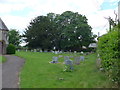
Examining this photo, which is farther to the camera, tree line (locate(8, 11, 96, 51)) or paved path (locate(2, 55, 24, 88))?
tree line (locate(8, 11, 96, 51))

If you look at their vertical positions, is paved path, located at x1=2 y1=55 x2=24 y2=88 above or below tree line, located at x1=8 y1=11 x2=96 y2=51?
below

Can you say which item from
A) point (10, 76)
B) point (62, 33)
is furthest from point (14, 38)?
point (10, 76)

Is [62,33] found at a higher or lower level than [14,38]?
lower

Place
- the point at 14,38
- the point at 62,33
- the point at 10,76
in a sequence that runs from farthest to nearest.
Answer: the point at 14,38 < the point at 62,33 < the point at 10,76

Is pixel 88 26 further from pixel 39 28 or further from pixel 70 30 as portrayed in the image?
pixel 39 28

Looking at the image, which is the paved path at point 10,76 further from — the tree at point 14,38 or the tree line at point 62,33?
the tree at point 14,38

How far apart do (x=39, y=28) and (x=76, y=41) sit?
41.8 ft

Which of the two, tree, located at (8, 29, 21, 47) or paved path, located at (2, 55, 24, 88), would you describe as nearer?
paved path, located at (2, 55, 24, 88)

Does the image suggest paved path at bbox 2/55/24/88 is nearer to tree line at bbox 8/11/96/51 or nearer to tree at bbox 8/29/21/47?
tree line at bbox 8/11/96/51

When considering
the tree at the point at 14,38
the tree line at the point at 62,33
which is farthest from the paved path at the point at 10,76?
the tree at the point at 14,38

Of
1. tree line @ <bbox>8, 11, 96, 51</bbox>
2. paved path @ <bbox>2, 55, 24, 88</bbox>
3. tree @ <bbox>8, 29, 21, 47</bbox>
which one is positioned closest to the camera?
paved path @ <bbox>2, 55, 24, 88</bbox>

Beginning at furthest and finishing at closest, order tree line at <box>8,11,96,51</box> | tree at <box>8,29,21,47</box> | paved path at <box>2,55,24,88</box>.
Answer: tree at <box>8,29,21,47</box> < tree line at <box>8,11,96,51</box> < paved path at <box>2,55,24,88</box>

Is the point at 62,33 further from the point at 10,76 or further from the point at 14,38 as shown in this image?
the point at 10,76

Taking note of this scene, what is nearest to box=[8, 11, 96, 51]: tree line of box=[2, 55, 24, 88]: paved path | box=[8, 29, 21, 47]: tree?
box=[8, 29, 21, 47]: tree
